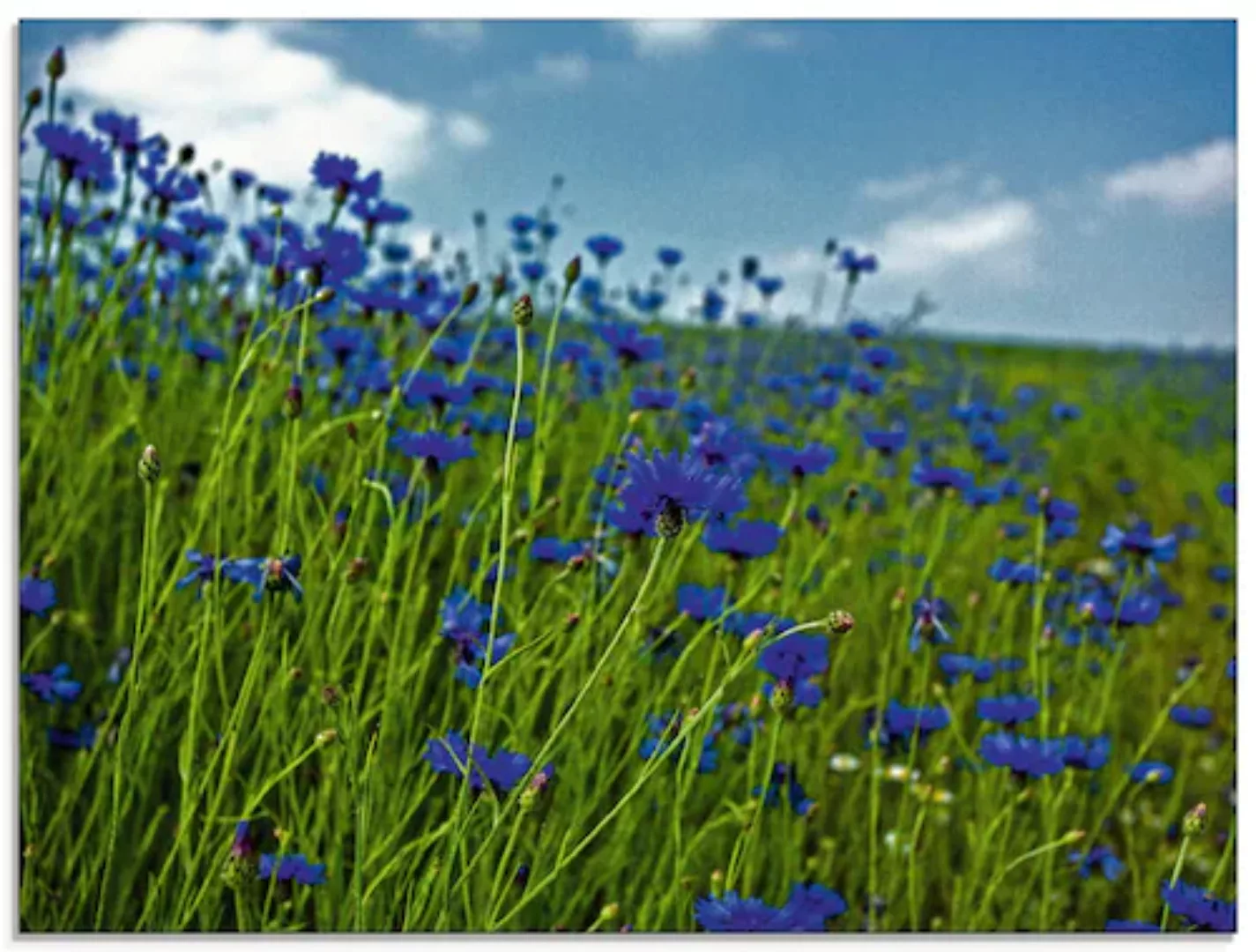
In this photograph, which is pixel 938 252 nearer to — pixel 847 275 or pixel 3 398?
pixel 847 275

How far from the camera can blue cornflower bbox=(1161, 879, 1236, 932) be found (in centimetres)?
116

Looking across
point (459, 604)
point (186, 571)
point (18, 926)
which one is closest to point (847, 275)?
point (459, 604)

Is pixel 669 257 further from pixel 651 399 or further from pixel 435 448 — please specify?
pixel 435 448

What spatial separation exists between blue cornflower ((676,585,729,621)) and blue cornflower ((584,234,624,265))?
531 mm

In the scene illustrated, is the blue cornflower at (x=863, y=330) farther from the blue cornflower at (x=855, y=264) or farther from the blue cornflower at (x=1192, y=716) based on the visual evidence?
the blue cornflower at (x=1192, y=716)

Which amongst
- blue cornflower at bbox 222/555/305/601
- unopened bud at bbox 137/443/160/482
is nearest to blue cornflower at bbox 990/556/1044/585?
blue cornflower at bbox 222/555/305/601

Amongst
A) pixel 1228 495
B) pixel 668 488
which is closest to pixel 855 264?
pixel 1228 495

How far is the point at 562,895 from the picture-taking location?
1335 millimetres

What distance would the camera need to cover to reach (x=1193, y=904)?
118 centimetres

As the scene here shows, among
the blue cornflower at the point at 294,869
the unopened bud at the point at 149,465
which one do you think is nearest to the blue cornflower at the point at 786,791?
the blue cornflower at the point at 294,869

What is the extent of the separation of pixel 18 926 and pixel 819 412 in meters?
1.53

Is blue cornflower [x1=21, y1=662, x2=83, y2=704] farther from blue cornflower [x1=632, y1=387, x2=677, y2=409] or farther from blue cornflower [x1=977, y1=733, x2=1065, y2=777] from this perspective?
blue cornflower [x1=977, y1=733, x2=1065, y2=777]

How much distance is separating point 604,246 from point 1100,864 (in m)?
0.99

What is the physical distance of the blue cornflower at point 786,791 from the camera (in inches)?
50.1
